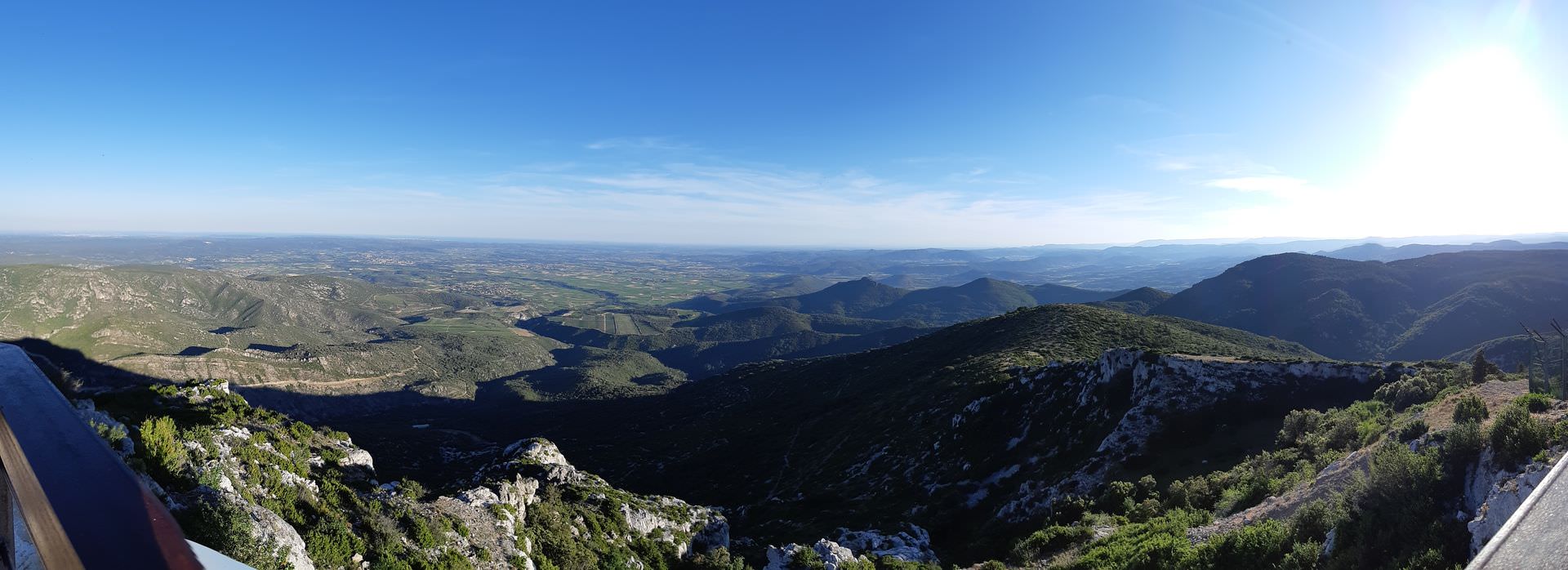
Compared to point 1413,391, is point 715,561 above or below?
below

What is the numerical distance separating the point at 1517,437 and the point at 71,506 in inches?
924

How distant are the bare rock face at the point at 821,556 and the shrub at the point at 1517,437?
65.7ft

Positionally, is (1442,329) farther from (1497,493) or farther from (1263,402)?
(1497,493)

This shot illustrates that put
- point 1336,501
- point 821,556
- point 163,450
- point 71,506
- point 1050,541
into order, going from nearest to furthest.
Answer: point 71,506, point 163,450, point 1336,501, point 1050,541, point 821,556

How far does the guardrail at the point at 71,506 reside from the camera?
10.4 feet

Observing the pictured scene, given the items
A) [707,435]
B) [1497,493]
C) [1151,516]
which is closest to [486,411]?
[707,435]

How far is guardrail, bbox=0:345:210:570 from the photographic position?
3158 mm

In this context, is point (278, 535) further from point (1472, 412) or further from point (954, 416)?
point (954, 416)

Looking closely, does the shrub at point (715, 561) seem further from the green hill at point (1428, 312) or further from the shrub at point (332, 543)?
the green hill at point (1428, 312)

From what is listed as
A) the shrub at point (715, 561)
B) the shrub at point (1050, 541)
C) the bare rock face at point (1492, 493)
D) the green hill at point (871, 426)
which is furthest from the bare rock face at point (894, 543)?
the bare rock face at point (1492, 493)

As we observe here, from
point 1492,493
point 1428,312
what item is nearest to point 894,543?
point 1492,493

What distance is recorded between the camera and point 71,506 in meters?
3.83

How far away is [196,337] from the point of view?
650 ft

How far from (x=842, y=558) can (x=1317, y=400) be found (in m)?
32.4
